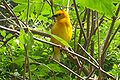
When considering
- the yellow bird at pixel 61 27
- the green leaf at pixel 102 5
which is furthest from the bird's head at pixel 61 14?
the green leaf at pixel 102 5

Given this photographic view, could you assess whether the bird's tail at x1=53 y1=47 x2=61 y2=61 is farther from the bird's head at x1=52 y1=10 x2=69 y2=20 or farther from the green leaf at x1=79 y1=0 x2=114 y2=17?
the green leaf at x1=79 y1=0 x2=114 y2=17

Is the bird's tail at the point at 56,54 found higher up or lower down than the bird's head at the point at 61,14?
lower down

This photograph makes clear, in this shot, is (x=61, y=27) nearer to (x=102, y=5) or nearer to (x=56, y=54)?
(x=56, y=54)

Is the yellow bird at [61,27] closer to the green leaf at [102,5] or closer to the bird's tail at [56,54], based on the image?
the bird's tail at [56,54]

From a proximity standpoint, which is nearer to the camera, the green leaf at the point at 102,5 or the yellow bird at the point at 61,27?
the green leaf at the point at 102,5

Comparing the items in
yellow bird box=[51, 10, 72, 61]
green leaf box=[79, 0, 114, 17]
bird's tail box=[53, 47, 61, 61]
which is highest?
green leaf box=[79, 0, 114, 17]

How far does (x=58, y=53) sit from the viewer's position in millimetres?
1814

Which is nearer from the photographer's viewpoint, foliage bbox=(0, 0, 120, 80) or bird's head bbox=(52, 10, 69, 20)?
foliage bbox=(0, 0, 120, 80)

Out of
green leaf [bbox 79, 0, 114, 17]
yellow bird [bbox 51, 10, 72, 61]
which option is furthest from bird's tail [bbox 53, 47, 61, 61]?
green leaf [bbox 79, 0, 114, 17]

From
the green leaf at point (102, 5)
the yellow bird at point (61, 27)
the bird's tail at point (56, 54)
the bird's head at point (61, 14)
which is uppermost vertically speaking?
the green leaf at point (102, 5)

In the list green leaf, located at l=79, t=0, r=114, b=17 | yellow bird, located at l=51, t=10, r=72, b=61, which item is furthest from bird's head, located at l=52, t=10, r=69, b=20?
green leaf, located at l=79, t=0, r=114, b=17

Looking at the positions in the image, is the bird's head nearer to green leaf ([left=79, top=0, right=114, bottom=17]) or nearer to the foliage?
the foliage

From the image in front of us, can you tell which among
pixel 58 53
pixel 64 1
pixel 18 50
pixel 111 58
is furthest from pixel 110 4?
pixel 111 58

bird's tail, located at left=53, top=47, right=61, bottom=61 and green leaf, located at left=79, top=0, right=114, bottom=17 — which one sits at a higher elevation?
green leaf, located at left=79, top=0, right=114, bottom=17
